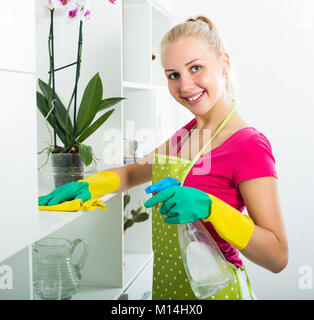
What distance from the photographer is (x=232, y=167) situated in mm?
984

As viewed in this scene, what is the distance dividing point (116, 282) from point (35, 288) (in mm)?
320

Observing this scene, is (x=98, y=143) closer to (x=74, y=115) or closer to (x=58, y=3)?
→ (x=74, y=115)

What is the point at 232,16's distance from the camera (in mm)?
1949

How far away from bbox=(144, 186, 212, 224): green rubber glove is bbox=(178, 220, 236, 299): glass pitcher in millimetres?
75

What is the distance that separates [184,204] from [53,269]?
18.0 inches

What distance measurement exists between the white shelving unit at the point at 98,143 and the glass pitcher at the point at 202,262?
272 mm

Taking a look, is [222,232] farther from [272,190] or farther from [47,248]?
[47,248]

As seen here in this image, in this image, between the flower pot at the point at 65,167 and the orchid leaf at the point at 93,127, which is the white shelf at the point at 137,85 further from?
the flower pot at the point at 65,167

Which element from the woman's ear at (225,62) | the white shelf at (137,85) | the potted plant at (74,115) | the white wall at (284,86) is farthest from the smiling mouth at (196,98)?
the white wall at (284,86)

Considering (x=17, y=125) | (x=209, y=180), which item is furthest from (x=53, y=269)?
(x=17, y=125)

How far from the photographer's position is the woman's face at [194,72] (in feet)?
3.42

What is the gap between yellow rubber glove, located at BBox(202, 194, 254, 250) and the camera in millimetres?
866

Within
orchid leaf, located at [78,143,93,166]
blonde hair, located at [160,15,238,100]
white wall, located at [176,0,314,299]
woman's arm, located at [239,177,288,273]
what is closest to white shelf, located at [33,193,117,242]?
orchid leaf, located at [78,143,93,166]
